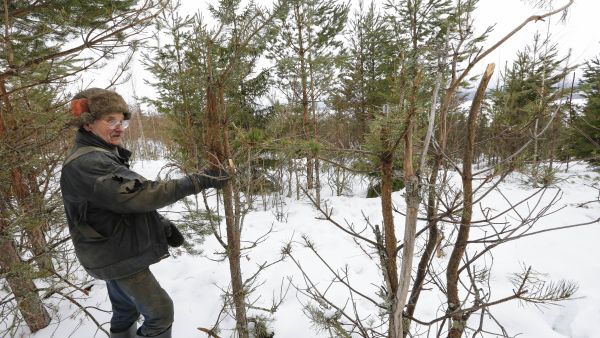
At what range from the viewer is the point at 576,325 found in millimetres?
3900

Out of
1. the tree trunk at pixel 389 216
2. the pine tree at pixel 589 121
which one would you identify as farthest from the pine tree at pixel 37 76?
the pine tree at pixel 589 121

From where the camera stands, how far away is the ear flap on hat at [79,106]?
182cm

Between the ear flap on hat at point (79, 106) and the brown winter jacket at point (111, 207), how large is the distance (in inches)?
5.3

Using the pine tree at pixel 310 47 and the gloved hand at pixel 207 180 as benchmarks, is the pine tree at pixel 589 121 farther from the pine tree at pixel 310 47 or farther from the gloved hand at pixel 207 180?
the gloved hand at pixel 207 180

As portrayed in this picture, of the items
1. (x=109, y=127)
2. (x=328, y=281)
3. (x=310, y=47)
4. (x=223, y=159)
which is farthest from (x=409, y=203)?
(x=310, y=47)

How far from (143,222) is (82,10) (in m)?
2.36

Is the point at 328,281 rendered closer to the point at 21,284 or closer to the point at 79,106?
the point at 21,284

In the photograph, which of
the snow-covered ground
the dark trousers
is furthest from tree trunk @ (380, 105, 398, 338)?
the dark trousers

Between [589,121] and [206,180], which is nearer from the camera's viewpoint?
[206,180]

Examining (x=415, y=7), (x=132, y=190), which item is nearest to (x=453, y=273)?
(x=132, y=190)

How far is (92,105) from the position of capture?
72.3 inches

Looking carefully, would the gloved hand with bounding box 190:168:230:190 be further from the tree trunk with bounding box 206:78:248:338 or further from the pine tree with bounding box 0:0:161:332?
the pine tree with bounding box 0:0:161:332

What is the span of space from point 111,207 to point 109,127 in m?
0.62

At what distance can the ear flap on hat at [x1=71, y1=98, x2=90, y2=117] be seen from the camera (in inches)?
71.8
